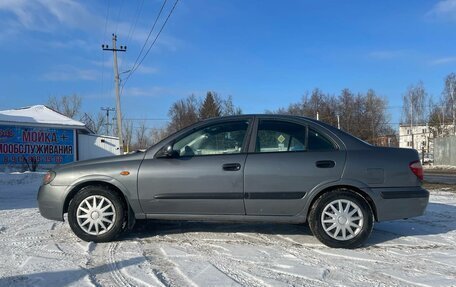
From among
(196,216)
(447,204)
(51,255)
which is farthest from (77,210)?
(447,204)

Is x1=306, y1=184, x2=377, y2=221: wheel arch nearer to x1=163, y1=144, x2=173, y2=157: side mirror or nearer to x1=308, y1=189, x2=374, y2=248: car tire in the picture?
x1=308, y1=189, x2=374, y2=248: car tire

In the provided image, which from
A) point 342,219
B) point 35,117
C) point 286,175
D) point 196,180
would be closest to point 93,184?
point 196,180

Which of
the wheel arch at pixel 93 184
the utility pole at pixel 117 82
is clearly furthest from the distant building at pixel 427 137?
the wheel arch at pixel 93 184

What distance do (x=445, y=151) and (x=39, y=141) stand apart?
31.0m

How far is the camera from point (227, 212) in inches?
207

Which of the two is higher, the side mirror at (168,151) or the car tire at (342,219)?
the side mirror at (168,151)

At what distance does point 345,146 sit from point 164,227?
2.84 m

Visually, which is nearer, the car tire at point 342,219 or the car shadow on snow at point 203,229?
the car tire at point 342,219

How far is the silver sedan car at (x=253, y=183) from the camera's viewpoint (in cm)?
518

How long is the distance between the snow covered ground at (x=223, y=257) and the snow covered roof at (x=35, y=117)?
2455cm

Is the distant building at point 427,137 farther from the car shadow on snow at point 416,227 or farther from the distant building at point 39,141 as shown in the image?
the car shadow on snow at point 416,227

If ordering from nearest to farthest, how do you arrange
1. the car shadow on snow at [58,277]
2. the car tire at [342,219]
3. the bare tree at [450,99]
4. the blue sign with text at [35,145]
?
the car shadow on snow at [58,277] < the car tire at [342,219] < the blue sign with text at [35,145] < the bare tree at [450,99]

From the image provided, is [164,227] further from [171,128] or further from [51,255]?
[171,128]

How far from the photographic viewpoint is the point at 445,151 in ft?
114
